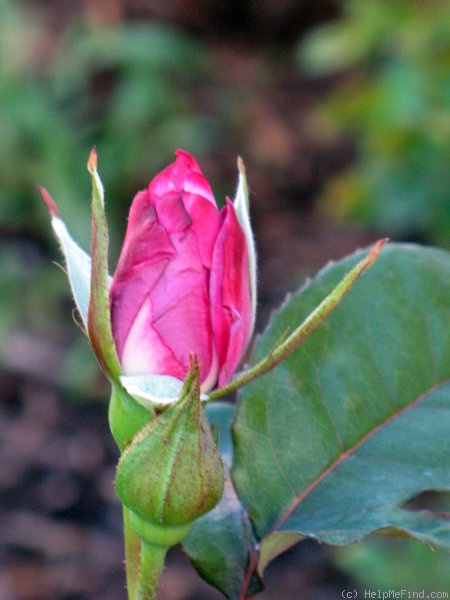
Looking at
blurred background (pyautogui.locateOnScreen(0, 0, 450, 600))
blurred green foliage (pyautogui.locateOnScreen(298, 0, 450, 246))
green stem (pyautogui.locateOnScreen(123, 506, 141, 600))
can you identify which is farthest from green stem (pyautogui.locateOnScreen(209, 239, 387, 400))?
blurred green foliage (pyautogui.locateOnScreen(298, 0, 450, 246))

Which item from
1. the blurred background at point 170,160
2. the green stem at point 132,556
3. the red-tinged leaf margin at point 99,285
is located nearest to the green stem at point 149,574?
the green stem at point 132,556

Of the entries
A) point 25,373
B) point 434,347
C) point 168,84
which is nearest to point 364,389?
point 434,347

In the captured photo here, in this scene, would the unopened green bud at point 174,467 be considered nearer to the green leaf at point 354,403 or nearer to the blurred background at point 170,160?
the green leaf at point 354,403

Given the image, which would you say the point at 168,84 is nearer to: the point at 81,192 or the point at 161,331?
the point at 81,192

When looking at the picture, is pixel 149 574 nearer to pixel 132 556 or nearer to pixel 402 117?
pixel 132 556

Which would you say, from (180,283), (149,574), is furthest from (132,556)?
(180,283)

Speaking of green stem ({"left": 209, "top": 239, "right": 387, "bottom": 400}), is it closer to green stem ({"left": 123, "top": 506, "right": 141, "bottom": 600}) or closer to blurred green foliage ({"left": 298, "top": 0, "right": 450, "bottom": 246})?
green stem ({"left": 123, "top": 506, "right": 141, "bottom": 600})
